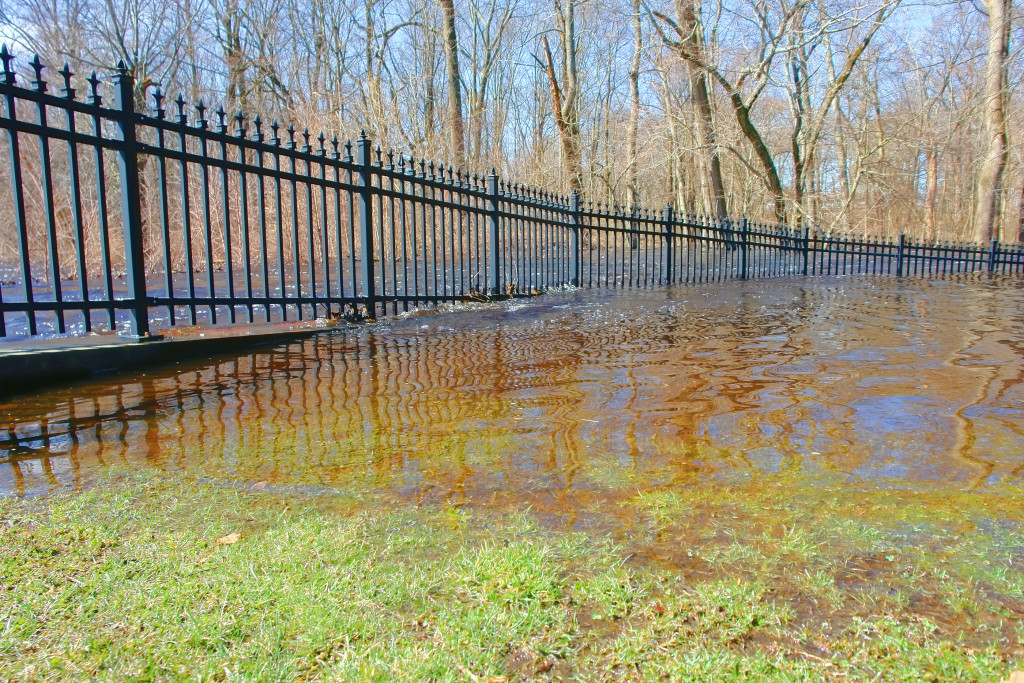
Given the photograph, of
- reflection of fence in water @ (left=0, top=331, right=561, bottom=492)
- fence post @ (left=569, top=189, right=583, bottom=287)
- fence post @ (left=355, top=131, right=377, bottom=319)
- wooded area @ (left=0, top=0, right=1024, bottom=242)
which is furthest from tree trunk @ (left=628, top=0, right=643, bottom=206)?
reflection of fence in water @ (left=0, top=331, right=561, bottom=492)

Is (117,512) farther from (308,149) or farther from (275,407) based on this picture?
(308,149)

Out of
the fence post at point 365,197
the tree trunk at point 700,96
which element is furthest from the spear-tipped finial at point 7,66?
the tree trunk at point 700,96

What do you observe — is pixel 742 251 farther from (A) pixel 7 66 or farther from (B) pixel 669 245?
(A) pixel 7 66

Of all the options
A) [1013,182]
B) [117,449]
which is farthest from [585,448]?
[1013,182]

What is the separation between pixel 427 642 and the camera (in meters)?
1.56

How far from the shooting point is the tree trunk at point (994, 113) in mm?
21469

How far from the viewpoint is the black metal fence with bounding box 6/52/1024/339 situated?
4762 mm

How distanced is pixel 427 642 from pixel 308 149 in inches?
227

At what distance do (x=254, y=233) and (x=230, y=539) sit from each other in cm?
1645

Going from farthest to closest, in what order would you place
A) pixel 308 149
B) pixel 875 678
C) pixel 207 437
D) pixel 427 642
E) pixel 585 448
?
pixel 308 149, pixel 207 437, pixel 585 448, pixel 427 642, pixel 875 678

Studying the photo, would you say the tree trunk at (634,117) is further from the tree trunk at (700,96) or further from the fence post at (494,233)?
the fence post at (494,233)

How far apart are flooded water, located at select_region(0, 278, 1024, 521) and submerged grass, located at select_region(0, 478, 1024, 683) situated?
27cm

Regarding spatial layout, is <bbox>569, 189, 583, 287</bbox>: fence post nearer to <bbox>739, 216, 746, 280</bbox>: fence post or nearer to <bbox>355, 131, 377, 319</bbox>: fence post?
<bbox>355, 131, 377, 319</bbox>: fence post

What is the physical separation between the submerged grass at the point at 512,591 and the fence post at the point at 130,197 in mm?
3113
